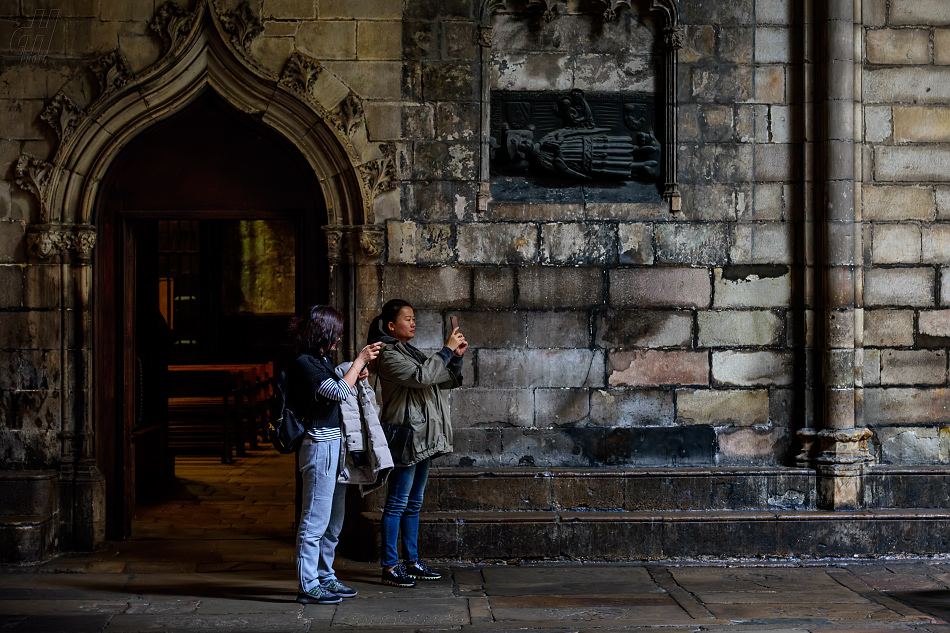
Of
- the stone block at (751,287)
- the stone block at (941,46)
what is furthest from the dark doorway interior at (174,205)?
the stone block at (941,46)

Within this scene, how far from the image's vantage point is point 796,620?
5.19 metres

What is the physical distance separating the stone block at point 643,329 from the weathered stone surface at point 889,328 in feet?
4.30

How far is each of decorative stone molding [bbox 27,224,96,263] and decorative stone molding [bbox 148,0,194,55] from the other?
1.40 meters

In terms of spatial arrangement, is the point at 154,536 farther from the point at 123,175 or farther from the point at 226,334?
the point at 226,334

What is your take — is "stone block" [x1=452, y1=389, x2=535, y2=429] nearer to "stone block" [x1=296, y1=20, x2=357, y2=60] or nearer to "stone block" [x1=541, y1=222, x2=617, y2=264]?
"stone block" [x1=541, y1=222, x2=617, y2=264]

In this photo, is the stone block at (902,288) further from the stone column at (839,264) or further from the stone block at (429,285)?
the stone block at (429,285)

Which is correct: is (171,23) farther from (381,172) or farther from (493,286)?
(493,286)

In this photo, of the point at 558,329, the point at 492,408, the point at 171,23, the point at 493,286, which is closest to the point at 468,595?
the point at 492,408

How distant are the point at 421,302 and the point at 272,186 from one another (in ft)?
4.72

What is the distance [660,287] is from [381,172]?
85.0 inches

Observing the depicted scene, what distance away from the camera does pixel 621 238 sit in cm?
681

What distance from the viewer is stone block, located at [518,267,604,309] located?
6.76 meters

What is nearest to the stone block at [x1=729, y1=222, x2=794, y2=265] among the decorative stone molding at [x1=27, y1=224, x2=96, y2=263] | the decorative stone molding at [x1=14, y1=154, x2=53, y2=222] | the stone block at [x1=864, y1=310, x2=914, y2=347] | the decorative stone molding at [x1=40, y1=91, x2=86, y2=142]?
the stone block at [x1=864, y1=310, x2=914, y2=347]

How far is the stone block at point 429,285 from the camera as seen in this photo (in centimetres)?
672
